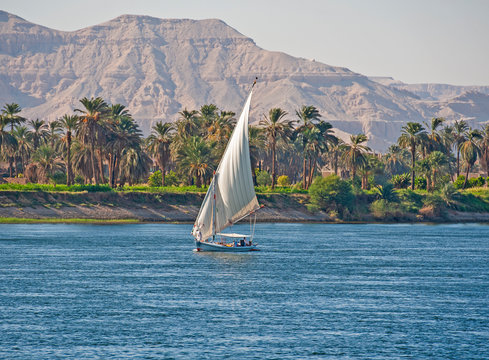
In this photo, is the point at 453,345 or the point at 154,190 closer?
the point at 453,345

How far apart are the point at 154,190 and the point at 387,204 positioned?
128 feet

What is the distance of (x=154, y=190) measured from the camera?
12988 cm

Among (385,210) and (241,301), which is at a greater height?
(385,210)

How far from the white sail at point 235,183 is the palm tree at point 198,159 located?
184ft

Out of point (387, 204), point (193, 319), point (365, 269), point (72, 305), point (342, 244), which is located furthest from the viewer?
point (387, 204)

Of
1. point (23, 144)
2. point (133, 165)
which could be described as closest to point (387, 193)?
point (133, 165)

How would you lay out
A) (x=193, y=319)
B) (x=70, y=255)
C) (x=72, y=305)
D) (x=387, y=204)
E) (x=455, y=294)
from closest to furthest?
(x=193, y=319)
(x=72, y=305)
(x=455, y=294)
(x=70, y=255)
(x=387, y=204)

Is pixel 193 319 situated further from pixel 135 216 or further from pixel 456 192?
pixel 456 192

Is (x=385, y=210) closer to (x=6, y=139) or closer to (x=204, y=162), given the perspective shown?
(x=204, y=162)

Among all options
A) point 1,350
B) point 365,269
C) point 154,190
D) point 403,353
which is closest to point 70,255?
point 365,269

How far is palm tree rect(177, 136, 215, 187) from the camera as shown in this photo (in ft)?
429

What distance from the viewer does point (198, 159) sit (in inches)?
5143

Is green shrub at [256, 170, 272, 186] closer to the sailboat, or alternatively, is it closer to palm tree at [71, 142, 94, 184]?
palm tree at [71, 142, 94, 184]

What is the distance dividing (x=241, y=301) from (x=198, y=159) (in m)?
81.8
